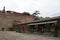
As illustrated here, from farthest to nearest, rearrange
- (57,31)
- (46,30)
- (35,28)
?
1. (35,28)
2. (46,30)
3. (57,31)

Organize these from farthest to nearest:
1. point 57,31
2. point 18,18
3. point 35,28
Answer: point 18,18 < point 35,28 < point 57,31

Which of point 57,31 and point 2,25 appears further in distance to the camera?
point 2,25

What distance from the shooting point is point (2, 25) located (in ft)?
153

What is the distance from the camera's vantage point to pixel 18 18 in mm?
52312

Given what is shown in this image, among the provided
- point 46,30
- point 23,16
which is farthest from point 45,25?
point 23,16

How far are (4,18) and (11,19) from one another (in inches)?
109

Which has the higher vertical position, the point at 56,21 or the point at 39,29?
the point at 56,21

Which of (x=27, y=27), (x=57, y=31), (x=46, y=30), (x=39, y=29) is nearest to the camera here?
(x=57, y=31)

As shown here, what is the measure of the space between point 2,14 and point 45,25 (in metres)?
25.3

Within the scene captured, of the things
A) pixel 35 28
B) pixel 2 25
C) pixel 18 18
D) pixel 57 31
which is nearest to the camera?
pixel 57 31

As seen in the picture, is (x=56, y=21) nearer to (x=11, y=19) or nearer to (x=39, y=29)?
(x=39, y=29)

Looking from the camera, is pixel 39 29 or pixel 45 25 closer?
pixel 45 25

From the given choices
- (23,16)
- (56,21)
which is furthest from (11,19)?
(56,21)

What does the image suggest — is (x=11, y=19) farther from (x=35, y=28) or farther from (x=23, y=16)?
(x=35, y=28)
